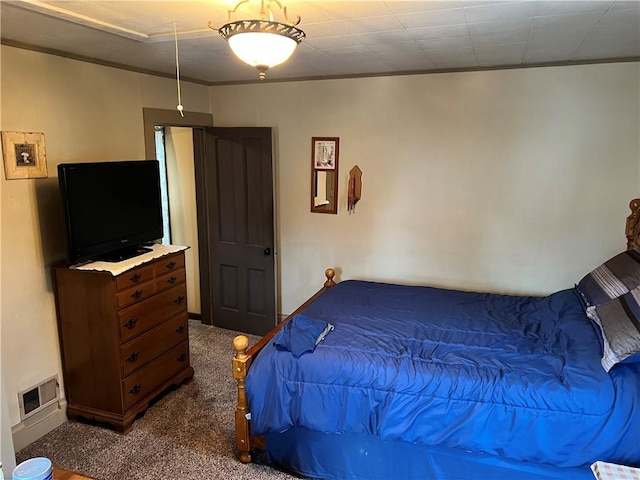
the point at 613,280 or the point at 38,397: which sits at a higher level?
the point at 613,280

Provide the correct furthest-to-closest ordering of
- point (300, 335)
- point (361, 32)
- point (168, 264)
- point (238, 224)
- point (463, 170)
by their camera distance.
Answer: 1. point (238, 224)
2. point (463, 170)
3. point (168, 264)
4. point (300, 335)
5. point (361, 32)

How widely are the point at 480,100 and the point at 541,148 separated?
0.60m

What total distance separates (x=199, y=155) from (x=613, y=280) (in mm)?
3583

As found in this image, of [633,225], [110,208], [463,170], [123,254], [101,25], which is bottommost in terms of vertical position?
[123,254]

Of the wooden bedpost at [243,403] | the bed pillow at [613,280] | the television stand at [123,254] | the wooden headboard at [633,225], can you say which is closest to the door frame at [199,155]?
the television stand at [123,254]

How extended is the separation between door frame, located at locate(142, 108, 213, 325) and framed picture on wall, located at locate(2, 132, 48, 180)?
92 centimetres

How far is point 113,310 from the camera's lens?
2.81m

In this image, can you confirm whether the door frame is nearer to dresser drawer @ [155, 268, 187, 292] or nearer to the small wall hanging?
dresser drawer @ [155, 268, 187, 292]

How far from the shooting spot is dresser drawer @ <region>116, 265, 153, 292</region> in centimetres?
282

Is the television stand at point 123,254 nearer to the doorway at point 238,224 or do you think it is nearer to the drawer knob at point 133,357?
the drawer knob at point 133,357

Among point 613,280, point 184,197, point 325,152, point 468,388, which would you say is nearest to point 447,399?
point 468,388

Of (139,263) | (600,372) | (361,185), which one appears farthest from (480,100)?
(139,263)

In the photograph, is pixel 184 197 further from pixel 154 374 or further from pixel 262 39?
pixel 262 39

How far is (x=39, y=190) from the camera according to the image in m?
2.80
